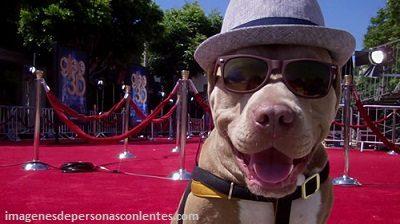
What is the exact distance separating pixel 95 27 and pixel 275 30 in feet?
45.5

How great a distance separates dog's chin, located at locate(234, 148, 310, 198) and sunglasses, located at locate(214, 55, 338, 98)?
0.80 feet

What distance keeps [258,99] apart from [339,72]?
465 mm

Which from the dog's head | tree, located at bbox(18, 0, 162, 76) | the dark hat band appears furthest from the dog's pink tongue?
tree, located at bbox(18, 0, 162, 76)

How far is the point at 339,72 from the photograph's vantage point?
1.91m

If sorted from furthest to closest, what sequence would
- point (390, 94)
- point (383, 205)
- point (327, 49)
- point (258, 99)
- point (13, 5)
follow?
point (13, 5), point (390, 94), point (383, 205), point (327, 49), point (258, 99)

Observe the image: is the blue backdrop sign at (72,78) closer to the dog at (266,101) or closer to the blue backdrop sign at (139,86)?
the blue backdrop sign at (139,86)

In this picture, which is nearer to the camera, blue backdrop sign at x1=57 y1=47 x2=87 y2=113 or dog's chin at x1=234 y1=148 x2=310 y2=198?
dog's chin at x1=234 y1=148 x2=310 y2=198

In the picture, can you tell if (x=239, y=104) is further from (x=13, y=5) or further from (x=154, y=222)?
(x=13, y=5)

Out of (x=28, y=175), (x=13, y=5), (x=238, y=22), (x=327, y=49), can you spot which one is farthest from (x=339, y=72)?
(x=13, y=5)

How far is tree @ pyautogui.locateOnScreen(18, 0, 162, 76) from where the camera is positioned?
14.1 meters

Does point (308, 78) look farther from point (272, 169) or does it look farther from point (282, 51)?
point (272, 169)

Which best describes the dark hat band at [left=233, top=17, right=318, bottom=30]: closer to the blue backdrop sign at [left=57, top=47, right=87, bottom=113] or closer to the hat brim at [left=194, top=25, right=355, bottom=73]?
the hat brim at [left=194, top=25, right=355, bottom=73]

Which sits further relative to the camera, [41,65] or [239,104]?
[41,65]

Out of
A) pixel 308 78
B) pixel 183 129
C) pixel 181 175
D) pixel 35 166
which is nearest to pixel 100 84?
pixel 35 166
